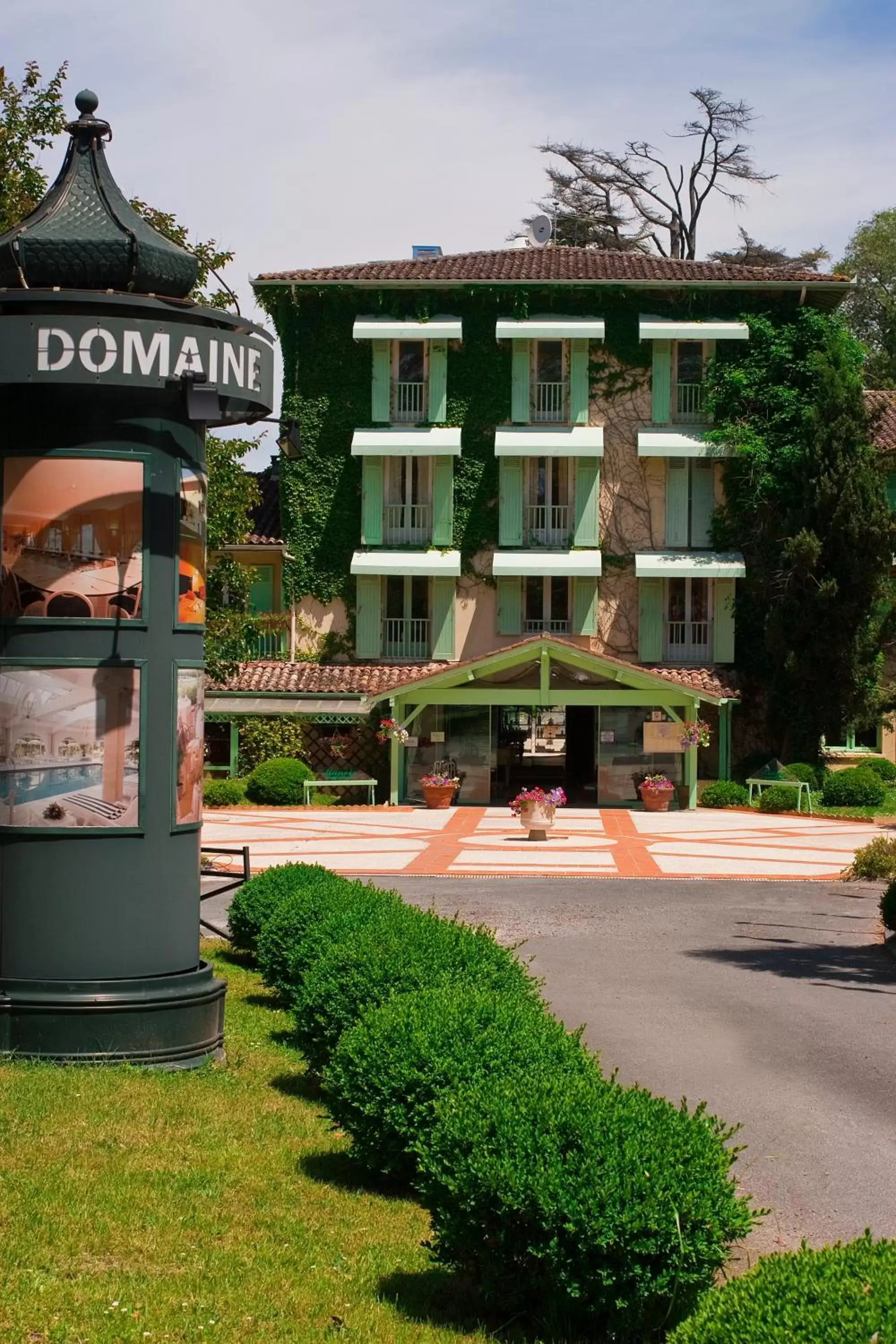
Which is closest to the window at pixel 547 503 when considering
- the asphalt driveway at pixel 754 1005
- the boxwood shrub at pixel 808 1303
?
the asphalt driveway at pixel 754 1005

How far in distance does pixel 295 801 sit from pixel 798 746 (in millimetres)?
12257

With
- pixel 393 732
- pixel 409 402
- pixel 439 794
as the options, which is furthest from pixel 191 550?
pixel 409 402

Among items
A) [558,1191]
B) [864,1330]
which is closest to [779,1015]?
[558,1191]

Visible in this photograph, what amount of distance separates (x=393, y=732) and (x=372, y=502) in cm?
809

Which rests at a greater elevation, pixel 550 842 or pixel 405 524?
pixel 405 524

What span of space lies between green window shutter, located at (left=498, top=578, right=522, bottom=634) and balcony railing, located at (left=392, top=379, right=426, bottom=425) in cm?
489

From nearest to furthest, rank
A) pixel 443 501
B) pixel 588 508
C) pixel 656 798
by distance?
pixel 656 798
pixel 588 508
pixel 443 501

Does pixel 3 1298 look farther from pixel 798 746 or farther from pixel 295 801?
pixel 798 746

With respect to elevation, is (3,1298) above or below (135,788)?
below

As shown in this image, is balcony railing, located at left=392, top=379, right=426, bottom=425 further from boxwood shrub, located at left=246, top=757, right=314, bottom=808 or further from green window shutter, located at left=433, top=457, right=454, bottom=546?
boxwood shrub, located at left=246, top=757, right=314, bottom=808

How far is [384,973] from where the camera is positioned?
336 inches

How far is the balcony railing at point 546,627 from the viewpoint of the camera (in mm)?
43219

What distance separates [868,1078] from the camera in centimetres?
1023

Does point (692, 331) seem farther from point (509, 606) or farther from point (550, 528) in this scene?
point (509, 606)
